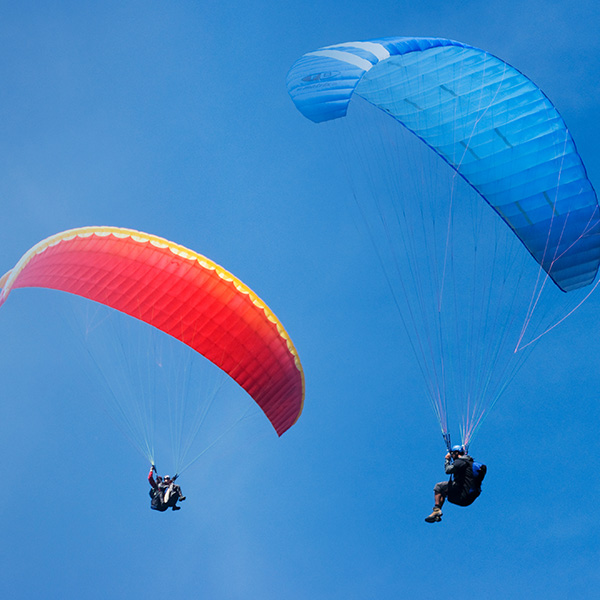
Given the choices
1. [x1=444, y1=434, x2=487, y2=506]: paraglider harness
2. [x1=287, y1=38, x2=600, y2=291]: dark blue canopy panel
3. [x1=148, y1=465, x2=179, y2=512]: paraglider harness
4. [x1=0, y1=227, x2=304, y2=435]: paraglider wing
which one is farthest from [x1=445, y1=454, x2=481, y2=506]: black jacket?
[x1=148, y1=465, x2=179, y2=512]: paraglider harness

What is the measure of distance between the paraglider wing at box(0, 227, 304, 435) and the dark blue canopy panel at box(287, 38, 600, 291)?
11.2 ft

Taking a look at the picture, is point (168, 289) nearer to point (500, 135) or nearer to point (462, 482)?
point (462, 482)

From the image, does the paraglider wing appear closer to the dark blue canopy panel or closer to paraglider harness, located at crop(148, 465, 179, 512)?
paraglider harness, located at crop(148, 465, 179, 512)

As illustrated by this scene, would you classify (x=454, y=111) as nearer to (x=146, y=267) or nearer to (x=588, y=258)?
(x=588, y=258)

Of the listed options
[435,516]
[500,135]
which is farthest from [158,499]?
[500,135]

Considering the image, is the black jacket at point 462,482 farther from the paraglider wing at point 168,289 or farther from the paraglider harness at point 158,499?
the paraglider harness at point 158,499

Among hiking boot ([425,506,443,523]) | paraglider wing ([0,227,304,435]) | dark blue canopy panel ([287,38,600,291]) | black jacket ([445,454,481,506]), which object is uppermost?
dark blue canopy panel ([287,38,600,291])

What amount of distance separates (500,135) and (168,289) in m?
6.58

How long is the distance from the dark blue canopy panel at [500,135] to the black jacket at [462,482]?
4.42m

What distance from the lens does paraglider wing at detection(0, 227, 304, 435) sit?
54.9 feet

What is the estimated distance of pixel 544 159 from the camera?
17188 millimetres

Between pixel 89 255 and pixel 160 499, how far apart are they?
4.64 meters

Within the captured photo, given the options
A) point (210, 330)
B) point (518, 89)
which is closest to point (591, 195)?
point (518, 89)

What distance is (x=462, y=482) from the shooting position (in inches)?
610
